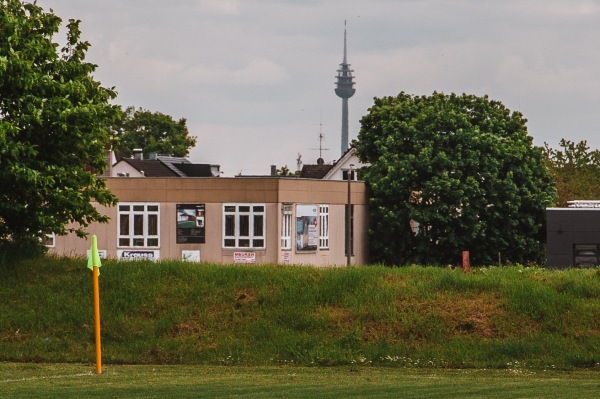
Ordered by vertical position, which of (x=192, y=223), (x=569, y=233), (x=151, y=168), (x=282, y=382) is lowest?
(x=282, y=382)

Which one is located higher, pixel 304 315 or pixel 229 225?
pixel 229 225

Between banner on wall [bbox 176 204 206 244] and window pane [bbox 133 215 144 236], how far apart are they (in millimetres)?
2105

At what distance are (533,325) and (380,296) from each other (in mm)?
3847

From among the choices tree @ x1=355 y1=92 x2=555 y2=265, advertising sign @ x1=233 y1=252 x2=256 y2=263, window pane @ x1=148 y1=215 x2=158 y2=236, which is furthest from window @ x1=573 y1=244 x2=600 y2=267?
window pane @ x1=148 y1=215 x2=158 y2=236

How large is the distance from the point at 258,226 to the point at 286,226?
1618mm

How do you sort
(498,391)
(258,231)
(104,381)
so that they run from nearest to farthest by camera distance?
(498,391), (104,381), (258,231)

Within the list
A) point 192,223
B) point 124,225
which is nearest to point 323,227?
point 192,223

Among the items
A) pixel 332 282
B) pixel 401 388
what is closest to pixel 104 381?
pixel 401 388

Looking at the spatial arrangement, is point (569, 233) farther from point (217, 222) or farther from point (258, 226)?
point (217, 222)

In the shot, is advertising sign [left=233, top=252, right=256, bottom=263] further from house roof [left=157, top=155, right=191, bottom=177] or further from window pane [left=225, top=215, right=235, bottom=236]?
house roof [left=157, top=155, right=191, bottom=177]

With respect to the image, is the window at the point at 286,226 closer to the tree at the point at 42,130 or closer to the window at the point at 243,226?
the window at the point at 243,226

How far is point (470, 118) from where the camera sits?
8000 centimetres

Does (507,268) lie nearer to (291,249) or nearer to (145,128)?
(291,249)

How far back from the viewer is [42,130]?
3622 centimetres
